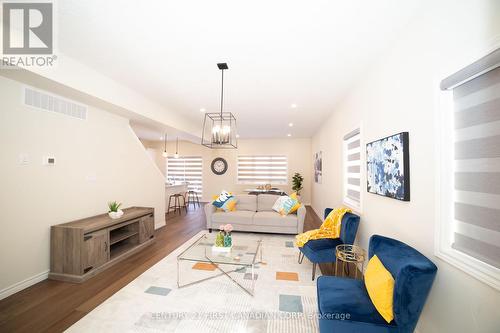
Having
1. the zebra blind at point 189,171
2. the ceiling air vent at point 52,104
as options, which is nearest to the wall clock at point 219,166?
the zebra blind at point 189,171

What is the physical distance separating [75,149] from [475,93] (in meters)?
4.37

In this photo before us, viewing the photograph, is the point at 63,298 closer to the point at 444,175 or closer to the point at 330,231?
the point at 330,231

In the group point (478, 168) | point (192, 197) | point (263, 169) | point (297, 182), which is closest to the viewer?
point (478, 168)

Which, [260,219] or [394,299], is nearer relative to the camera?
[394,299]

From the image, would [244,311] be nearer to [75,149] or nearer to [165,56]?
[165,56]

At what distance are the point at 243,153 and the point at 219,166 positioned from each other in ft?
3.81

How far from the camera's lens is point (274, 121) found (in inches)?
221

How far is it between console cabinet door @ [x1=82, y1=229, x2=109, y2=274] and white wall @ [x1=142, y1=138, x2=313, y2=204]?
5.84m

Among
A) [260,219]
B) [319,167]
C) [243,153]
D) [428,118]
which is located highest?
[243,153]

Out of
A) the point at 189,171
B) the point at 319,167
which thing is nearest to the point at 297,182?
the point at 319,167

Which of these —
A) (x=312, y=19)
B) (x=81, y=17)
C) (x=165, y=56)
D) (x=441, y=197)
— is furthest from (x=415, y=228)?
Result: (x=81, y=17)

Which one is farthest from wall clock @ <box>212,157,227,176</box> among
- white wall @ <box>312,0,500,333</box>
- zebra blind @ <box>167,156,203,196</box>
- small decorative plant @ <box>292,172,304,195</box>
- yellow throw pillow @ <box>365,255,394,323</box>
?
yellow throw pillow @ <box>365,255,394,323</box>

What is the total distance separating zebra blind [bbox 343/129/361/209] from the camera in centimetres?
321

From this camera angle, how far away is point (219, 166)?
8.76 metres
